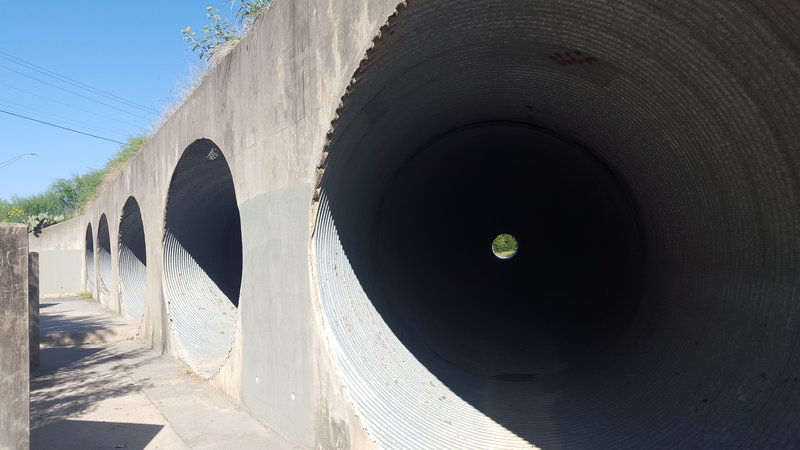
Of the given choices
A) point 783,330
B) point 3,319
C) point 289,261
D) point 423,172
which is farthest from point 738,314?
point 3,319

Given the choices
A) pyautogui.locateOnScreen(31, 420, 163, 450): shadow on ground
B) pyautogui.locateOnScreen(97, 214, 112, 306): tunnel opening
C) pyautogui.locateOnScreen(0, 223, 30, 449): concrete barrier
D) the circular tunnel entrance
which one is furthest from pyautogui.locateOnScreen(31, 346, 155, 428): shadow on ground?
pyautogui.locateOnScreen(97, 214, 112, 306): tunnel opening

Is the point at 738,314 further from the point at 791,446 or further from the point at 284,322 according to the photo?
the point at 284,322

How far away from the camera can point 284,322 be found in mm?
5500

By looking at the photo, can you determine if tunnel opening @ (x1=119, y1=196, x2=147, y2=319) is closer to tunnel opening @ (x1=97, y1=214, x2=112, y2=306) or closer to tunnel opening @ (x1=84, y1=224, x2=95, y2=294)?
tunnel opening @ (x1=97, y1=214, x2=112, y2=306)

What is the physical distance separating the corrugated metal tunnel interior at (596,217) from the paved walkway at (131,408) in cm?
170

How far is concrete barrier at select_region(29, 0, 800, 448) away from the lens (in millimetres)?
3676

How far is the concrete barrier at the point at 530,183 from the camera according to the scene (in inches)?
145

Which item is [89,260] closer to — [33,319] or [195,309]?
[33,319]

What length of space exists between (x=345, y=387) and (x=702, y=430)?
91.4 inches

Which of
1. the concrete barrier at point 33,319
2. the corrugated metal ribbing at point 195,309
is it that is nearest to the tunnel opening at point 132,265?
the concrete barrier at point 33,319

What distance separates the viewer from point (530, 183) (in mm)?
8680

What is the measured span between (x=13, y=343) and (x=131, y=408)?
3.01m

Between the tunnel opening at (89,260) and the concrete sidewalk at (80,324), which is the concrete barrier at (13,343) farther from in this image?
the tunnel opening at (89,260)

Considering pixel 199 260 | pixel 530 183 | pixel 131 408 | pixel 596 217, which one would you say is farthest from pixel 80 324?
pixel 596 217
